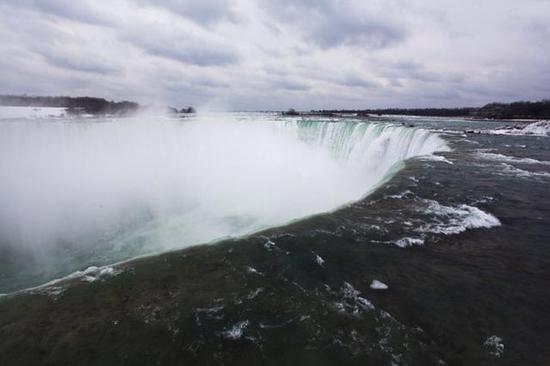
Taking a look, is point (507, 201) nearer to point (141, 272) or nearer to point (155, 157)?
point (141, 272)

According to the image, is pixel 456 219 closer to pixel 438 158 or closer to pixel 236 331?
pixel 236 331

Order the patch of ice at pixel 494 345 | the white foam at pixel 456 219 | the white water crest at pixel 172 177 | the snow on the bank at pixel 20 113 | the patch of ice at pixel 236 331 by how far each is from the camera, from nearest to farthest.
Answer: the patch of ice at pixel 494 345 → the patch of ice at pixel 236 331 → the white foam at pixel 456 219 → the white water crest at pixel 172 177 → the snow on the bank at pixel 20 113

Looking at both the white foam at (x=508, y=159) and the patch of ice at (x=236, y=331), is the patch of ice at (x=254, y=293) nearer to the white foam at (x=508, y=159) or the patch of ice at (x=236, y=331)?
the patch of ice at (x=236, y=331)

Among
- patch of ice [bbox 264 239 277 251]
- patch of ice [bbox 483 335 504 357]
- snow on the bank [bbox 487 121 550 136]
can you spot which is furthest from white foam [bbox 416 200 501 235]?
snow on the bank [bbox 487 121 550 136]

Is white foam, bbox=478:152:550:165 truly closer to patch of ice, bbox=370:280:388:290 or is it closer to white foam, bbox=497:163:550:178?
white foam, bbox=497:163:550:178

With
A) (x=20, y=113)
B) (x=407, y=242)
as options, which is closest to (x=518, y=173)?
(x=407, y=242)

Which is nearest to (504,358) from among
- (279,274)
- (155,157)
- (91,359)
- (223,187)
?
(279,274)

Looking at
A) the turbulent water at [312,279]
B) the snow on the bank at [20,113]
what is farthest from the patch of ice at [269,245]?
the snow on the bank at [20,113]

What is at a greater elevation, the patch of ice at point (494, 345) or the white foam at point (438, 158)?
the white foam at point (438, 158)
